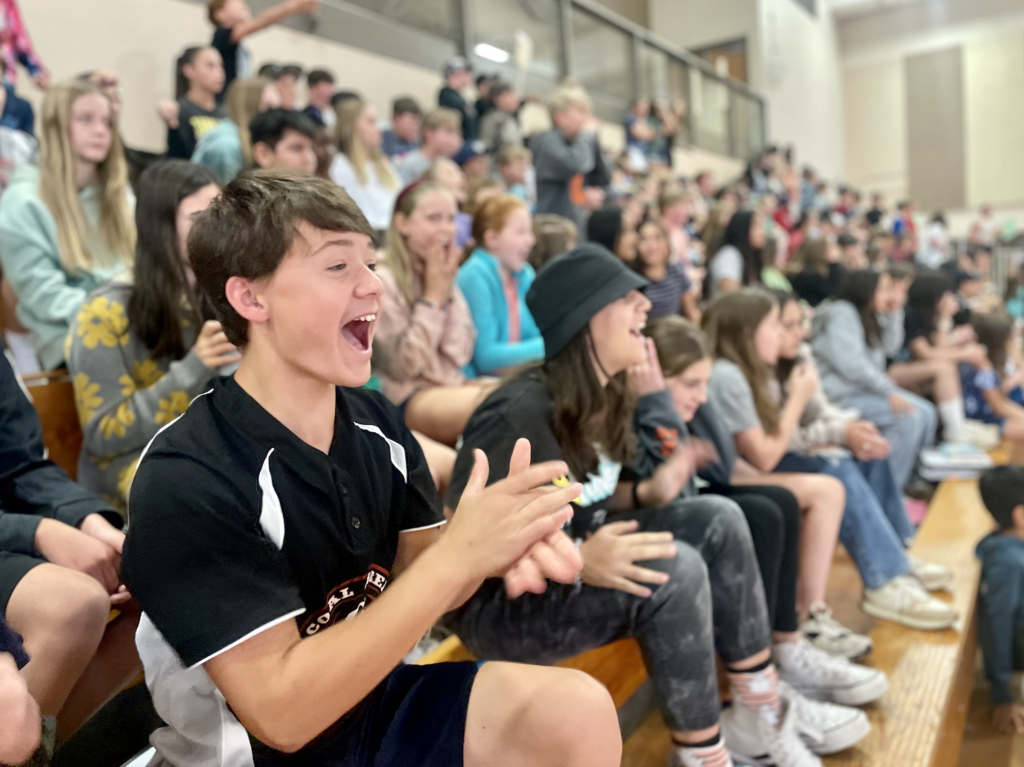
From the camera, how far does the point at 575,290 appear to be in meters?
A: 1.55

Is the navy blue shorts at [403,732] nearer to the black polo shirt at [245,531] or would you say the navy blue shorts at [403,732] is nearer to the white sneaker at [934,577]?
the black polo shirt at [245,531]

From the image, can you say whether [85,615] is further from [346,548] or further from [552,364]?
[552,364]

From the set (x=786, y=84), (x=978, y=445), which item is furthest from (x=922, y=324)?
(x=786, y=84)

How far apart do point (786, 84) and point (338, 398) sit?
14.0 m

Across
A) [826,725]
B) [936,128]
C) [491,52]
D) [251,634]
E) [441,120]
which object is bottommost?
[826,725]

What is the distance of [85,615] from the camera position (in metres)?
1.00

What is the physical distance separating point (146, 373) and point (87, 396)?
12cm

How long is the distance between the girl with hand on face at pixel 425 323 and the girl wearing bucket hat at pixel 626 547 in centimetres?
50

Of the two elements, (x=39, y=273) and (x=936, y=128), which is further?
(x=936, y=128)

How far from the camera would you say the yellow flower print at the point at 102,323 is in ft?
4.97

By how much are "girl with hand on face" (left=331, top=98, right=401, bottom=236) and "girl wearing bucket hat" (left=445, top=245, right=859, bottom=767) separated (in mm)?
2151

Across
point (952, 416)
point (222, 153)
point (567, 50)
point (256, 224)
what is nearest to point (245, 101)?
point (222, 153)

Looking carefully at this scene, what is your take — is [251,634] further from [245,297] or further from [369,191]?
[369,191]

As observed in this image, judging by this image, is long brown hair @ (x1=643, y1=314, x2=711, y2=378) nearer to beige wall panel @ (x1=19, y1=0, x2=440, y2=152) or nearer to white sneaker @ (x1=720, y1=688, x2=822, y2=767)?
white sneaker @ (x1=720, y1=688, x2=822, y2=767)
